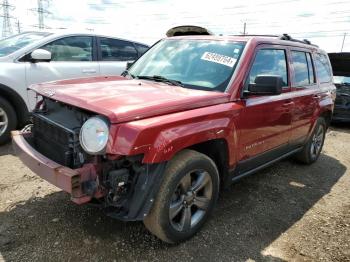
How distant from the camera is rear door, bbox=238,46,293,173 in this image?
3713 mm

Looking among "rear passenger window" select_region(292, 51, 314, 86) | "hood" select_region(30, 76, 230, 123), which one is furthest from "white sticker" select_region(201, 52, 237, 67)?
"rear passenger window" select_region(292, 51, 314, 86)

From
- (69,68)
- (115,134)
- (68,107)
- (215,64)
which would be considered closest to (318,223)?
(215,64)

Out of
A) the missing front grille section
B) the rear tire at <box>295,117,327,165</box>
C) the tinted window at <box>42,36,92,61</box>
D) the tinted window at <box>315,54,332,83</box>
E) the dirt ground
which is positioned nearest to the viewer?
the missing front grille section

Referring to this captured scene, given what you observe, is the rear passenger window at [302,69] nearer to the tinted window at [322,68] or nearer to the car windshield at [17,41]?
the tinted window at [322,68]

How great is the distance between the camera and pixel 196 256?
10.2 feet

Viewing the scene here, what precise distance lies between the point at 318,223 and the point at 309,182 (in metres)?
1.34

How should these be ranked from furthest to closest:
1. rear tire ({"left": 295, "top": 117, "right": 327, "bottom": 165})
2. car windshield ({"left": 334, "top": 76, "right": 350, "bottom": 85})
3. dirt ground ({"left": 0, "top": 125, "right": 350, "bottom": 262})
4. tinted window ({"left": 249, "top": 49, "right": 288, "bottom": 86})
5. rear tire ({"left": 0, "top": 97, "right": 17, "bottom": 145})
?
car windshield ({"left": 334, "top": 76, "right": 350, "bottom": 85}) < rear tire ({"left": 295, "top": 117, "right": 327, "bottom": 165}) < rear tire ({"left": 0, "top": 97, "right": 17, "bottom": 145}) < tinted window ({"left": 249, "top": 49, "right": 288, "bottom": 86}) < dirt ground ({"left": 0, "top": 125, "right": 350, "bottom": 262})

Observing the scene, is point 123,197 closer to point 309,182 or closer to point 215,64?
point 215,64

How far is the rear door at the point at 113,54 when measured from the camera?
21.4 feet

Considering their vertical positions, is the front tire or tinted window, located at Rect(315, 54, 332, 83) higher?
tinted window, located at Rect(315, 54, 332, 83)

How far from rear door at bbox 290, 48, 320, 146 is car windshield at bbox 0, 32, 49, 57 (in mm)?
3955

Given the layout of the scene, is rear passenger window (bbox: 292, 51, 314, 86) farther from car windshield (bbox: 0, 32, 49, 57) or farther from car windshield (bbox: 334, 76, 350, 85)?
car windshield (bbox: 334, 76, 350, 85)

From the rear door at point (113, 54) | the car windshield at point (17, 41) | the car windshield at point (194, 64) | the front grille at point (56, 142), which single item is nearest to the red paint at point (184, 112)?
the car windshield at point (194, 64)

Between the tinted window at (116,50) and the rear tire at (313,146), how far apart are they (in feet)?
11.7
